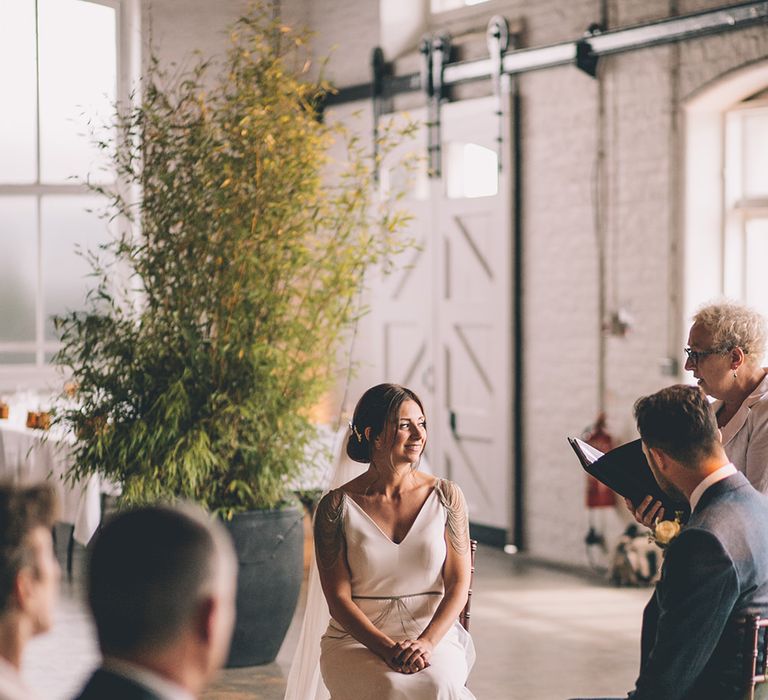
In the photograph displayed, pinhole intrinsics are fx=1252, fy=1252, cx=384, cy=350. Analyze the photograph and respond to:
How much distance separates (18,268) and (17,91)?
61.3 inches

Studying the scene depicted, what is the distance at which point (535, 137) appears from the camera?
28.8ft

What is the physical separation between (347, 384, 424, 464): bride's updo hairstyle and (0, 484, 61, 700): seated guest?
212cm

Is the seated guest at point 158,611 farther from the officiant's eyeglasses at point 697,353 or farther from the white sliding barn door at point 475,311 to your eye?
the white sliding barn door at point 475,311

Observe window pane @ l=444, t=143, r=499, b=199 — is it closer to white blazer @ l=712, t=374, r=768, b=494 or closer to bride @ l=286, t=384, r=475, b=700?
bride @ l=286, t=384, r=475, b=700

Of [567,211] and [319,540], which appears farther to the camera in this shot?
[567,211]

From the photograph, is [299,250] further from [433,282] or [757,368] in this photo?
[433,282]

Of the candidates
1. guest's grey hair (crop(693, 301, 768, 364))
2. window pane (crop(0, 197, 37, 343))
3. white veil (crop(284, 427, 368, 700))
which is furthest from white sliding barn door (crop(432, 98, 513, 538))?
guest's grey hair (crop(693, 301, 768, 364))

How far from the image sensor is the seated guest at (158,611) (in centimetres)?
151

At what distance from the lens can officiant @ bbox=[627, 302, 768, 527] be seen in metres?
3.35

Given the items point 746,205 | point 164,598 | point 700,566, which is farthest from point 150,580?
point 746,205

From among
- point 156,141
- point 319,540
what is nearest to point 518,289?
point 156,141

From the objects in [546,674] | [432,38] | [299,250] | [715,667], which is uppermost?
[432,38]

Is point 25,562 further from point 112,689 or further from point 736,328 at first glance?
point 736,328

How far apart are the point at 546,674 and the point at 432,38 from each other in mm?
5514
